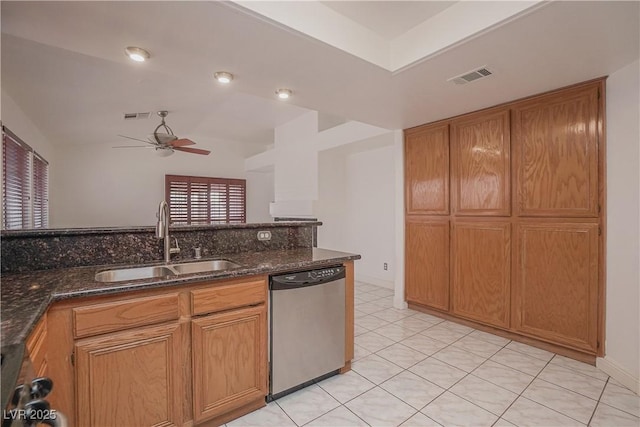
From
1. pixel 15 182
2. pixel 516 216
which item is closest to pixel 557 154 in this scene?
pixel 516 216

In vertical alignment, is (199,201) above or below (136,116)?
below

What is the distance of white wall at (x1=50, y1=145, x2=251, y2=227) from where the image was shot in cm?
564

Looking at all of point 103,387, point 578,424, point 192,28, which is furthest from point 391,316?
point 192,28

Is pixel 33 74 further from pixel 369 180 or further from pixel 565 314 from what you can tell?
pixel 565 314

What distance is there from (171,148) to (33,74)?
2.03 m

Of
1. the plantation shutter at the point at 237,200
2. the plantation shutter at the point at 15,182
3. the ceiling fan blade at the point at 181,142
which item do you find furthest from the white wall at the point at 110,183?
the ceiling fan blade at the point at 181,142

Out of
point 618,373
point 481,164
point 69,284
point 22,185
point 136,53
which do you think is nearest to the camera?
point 69,284

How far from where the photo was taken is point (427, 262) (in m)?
3.52

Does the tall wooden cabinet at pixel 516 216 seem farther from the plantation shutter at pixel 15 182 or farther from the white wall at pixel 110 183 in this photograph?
the white wall at pixel 110 183

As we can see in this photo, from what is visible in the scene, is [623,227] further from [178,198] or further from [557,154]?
[178,198]

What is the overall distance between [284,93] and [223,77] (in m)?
0.52

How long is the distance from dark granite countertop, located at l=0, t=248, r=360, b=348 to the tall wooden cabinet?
1615 millimetres

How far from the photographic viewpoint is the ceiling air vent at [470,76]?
2156 mm

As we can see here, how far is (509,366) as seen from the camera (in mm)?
2377
